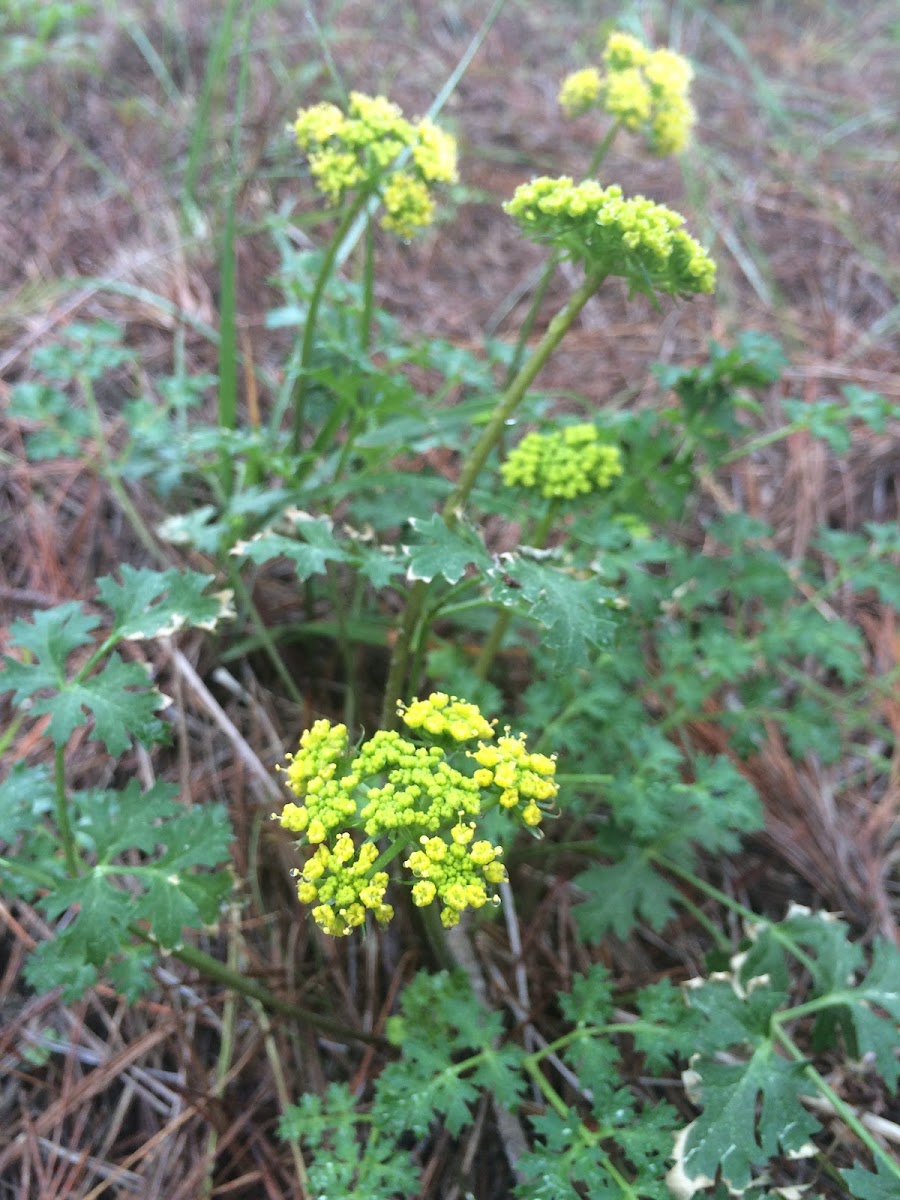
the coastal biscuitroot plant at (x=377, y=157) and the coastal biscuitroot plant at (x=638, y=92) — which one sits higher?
the coastal biscuitroot plant at (x=638, y=92)

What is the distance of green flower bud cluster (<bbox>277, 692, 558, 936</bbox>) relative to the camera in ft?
4.77

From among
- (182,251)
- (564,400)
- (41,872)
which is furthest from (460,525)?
(182,251)

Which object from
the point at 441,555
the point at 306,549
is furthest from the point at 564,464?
the point at 306,549

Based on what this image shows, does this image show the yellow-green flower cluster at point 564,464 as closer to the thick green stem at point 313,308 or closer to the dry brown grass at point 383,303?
the thick green stem at point 313,308

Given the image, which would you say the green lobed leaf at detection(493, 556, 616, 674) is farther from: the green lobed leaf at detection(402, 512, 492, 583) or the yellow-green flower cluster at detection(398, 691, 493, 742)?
the yellow-green flower cluster at detection(398, 691, 493, 742)

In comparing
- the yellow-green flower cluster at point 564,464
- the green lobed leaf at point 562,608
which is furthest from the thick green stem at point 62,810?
the yellow-green flower cluster at point 564,464

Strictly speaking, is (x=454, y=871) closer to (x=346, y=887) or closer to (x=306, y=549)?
(x=346, y=887)

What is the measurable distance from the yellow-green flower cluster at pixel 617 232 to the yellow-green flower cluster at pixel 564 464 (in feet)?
1.35

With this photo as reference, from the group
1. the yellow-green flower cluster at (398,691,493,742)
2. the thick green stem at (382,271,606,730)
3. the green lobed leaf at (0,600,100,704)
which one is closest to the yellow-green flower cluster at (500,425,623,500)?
the thick green stem at (382,271,606,730)

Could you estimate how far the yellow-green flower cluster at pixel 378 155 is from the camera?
2.19 metres

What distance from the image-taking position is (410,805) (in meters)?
1.51

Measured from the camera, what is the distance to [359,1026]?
230cm

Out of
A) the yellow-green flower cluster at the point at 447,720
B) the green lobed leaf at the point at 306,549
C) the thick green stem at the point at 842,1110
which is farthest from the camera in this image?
the green lobed leaf at the point at 306,549

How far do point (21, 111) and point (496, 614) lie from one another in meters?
3.77
